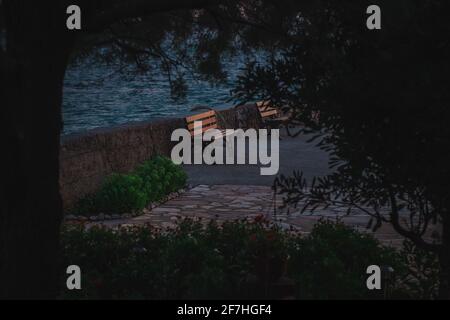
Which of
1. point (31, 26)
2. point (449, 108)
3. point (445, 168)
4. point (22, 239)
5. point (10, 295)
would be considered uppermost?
point (31, 26)

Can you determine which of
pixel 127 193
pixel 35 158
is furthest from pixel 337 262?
pixel 127 193

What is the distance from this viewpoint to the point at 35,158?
20.3 feet

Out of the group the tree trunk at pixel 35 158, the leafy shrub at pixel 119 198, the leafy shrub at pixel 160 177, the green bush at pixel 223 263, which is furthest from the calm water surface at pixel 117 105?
Result: the tree trunk at pixel 35 158

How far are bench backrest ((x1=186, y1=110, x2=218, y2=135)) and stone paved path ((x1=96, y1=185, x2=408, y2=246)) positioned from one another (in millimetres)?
2472

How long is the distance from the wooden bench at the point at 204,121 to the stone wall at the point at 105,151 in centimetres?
51

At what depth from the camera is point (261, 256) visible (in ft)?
19.5

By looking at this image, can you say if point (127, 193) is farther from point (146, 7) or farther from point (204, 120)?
point (204, 120)

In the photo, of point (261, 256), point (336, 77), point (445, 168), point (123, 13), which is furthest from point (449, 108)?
point (123, 13)

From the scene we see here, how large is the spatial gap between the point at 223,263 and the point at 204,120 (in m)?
10.5

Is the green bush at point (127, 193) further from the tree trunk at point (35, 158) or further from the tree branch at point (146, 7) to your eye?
the tree branch at point (146, 7)

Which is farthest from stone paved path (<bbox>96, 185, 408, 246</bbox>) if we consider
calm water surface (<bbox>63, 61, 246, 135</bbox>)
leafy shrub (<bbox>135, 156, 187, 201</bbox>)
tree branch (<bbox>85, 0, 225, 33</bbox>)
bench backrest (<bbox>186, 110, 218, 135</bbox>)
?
calm water surface (<bbox>63, 61, 246, 135</bbox>)

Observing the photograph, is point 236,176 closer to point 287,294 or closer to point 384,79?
point 287,294
